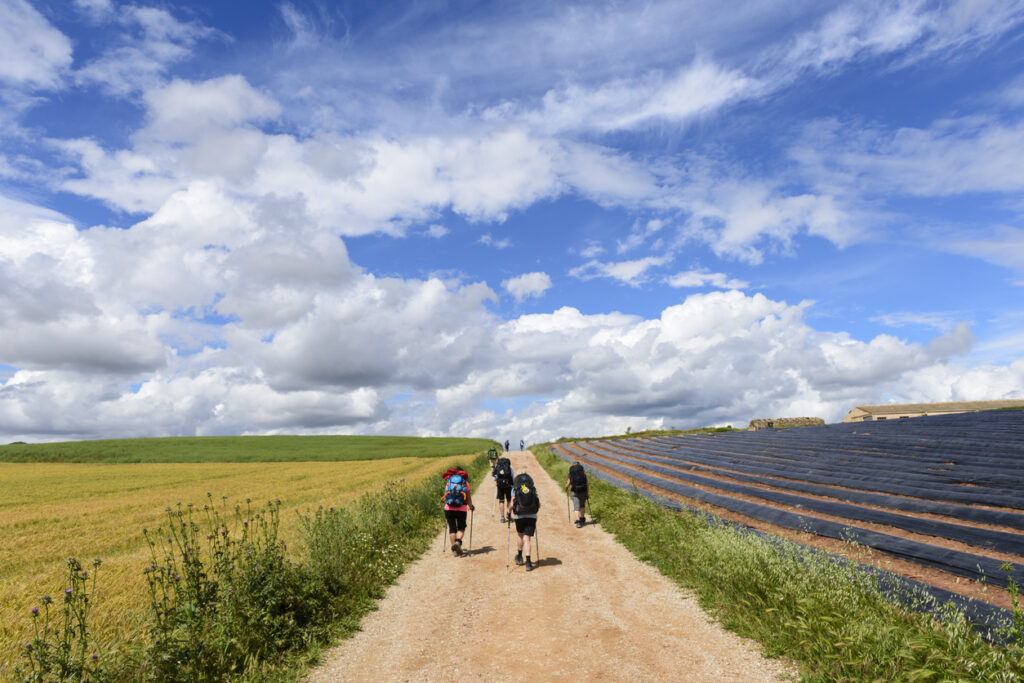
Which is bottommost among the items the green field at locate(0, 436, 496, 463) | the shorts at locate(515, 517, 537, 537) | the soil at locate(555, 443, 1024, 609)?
the green field at locate(0, 436, 496, 463)

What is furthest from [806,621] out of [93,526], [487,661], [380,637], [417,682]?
[93,526]

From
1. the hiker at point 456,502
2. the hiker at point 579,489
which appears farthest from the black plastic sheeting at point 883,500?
the hiker at point 456,502

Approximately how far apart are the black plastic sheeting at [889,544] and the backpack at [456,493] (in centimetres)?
713

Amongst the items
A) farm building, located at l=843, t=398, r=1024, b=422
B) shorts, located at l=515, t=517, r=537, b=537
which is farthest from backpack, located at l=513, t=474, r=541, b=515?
farm building, located at l=843, t=398, r=1024, b=422

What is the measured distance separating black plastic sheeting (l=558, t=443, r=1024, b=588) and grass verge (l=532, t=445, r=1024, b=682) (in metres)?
1.24

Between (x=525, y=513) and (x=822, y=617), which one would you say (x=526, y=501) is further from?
(x=822, y=617)

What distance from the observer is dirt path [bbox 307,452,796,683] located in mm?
6000

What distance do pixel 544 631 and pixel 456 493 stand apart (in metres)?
5.14

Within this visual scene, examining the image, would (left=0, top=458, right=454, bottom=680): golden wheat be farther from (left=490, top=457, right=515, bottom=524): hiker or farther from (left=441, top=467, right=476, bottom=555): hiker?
(left=490, top=457, right=515, bottom=524): hiker

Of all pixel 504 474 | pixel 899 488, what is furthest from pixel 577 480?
pixel 899 488

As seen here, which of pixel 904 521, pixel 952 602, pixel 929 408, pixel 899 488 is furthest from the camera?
pixel 929 408

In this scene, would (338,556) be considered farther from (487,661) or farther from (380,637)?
(487,661)

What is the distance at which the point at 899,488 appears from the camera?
11516 millimetres

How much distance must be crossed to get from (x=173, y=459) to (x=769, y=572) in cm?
8139
